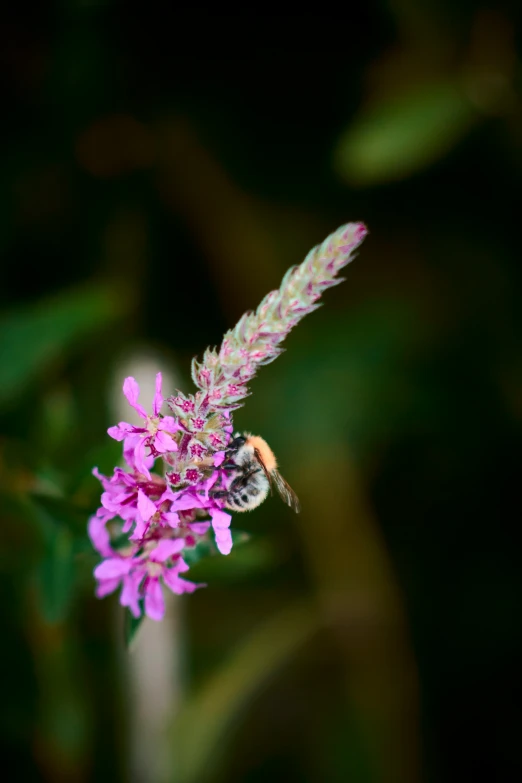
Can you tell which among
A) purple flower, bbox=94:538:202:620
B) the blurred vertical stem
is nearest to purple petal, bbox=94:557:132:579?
purple flower, bbox=94:538:202:620

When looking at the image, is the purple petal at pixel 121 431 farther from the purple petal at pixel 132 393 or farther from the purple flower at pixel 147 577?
the purple flower at pixel 147 577

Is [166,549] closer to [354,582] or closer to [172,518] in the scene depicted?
[172,518]

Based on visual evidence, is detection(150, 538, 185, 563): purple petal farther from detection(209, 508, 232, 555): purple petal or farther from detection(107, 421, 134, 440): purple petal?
detection(107, 421, 134, 440): purple petal

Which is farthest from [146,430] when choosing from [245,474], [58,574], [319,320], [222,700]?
[319,320]

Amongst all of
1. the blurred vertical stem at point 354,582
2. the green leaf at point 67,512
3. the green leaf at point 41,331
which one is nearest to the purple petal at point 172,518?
the green leaf at point 67,512

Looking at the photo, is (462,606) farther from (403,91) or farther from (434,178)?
(403,91)

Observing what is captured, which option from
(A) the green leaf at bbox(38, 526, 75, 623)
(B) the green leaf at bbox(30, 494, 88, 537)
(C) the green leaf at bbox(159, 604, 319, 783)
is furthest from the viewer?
(C) the green leaf at bbox(159, 604, 319, 783)

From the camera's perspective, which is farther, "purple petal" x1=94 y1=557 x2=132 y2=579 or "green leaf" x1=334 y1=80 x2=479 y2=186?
"green leaf" x1=334 y1=80 x2=479 y2=186
